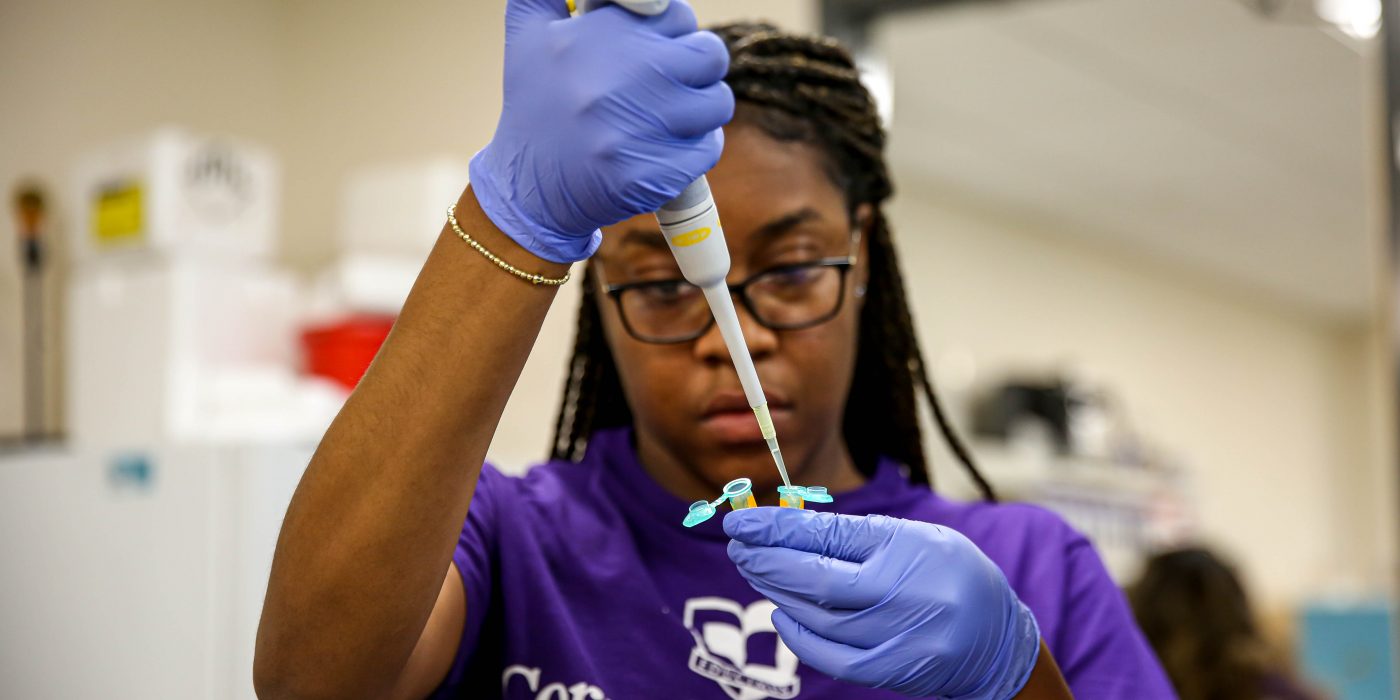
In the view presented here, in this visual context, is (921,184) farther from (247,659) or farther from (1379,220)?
(247,659)

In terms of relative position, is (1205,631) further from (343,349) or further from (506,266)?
(506,266)

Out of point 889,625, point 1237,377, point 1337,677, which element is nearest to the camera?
point 889,625

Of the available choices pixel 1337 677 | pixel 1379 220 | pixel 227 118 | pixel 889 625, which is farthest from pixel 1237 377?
pixel 889 625

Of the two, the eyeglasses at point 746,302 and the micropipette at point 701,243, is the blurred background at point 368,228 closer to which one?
the eyeglasses at point 746,302

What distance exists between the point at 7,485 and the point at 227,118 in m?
1.07

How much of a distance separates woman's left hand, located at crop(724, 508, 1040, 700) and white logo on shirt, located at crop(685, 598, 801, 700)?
0.47 feet

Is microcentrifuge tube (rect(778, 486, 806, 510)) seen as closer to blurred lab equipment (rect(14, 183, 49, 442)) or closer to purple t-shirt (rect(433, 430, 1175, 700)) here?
purple t-shirt (rect(433, 430, 1175, 700))

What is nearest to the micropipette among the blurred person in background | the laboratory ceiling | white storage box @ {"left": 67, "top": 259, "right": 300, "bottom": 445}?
white storage box @ {"left": 67, "top": 259, "right": 300, "bottom": 445}

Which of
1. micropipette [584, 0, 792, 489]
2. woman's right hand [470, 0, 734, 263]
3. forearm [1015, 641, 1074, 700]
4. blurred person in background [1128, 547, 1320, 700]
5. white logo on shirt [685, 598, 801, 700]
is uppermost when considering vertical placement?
woman's right hand [470, 0, 734, 263]

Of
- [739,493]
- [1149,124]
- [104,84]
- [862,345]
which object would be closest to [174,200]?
[104,84]

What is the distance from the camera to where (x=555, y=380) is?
2.39 m

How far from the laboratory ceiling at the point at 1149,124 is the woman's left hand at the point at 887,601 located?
5.30 ft

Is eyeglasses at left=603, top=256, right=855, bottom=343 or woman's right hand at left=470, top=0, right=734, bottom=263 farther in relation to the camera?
eyeglasses at left=603, top=256, right=855, bottom=343

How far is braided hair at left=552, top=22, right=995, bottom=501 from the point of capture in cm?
110
